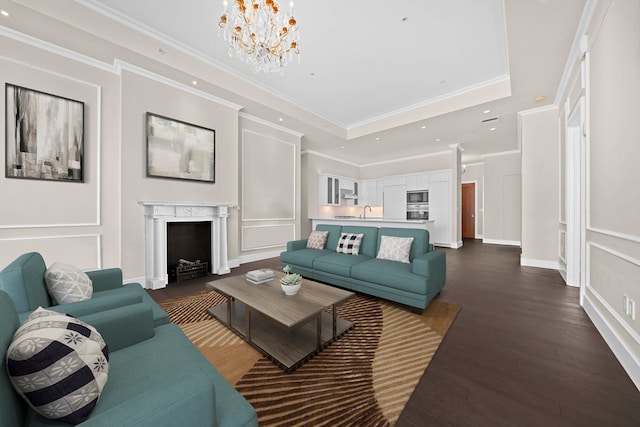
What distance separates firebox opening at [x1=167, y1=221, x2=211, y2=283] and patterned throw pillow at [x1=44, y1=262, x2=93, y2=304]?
236cm

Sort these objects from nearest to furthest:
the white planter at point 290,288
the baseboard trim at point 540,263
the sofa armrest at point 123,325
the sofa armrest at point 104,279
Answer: the sofa armrest at point 123,325, the sofa armrest at point 104,279, the white planter at point 290,288, the baseboard trim at point 540,263

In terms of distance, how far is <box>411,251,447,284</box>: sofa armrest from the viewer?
8.80ft

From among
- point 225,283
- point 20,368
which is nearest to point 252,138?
point 225,283

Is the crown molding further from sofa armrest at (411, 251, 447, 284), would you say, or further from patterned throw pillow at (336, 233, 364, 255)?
sofa armrest at (411, 251, 447, 284)

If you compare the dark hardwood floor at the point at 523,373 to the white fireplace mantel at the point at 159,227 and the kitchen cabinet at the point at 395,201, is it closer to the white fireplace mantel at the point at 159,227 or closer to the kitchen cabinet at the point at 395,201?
the white fireplace mantel at the point at 159,227

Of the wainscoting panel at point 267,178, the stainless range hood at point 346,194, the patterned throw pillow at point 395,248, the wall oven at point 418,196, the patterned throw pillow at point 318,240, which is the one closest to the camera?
the patterned throw pillow at point 395,248

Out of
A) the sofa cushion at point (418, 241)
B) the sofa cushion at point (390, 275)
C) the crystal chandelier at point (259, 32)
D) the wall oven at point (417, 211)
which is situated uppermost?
the crystal chandelier at point (259, 32)

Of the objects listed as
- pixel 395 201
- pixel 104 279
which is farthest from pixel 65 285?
pixel 395 201

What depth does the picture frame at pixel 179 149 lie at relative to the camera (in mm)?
3768

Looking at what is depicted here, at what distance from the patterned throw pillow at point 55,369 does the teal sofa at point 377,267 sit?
8.31ft

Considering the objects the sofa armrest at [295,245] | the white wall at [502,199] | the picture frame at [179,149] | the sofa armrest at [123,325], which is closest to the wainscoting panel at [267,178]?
the picture frame at [179,149]

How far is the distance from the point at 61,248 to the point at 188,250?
5.18ft

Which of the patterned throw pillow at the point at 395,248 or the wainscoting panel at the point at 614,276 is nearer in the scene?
the wainscoting panel at the point at 614,276

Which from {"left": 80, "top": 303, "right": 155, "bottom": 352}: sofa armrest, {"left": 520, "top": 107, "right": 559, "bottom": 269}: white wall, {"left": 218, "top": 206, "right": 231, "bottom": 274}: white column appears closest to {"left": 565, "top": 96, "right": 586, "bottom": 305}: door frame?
{"left": 520, "top": 107, "right": 559, "bottom": 269}: white wall
